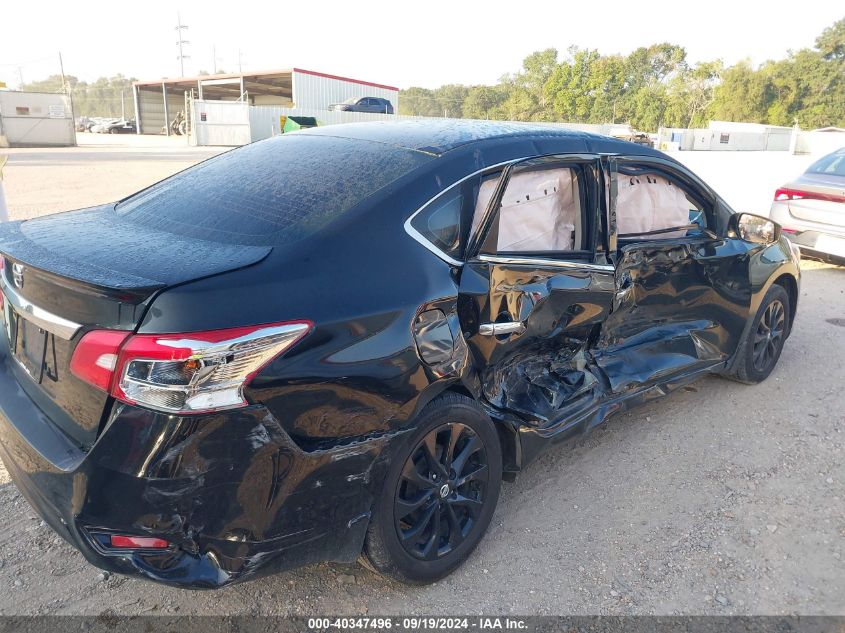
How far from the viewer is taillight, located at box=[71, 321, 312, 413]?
6.07 feet

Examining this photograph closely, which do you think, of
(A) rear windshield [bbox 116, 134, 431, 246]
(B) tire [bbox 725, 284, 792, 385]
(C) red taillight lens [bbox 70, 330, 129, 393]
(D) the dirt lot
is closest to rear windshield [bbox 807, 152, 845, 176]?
(B) tire [bbox 725, 284, 792, 385]

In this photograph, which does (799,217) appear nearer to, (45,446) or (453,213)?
(453,213)

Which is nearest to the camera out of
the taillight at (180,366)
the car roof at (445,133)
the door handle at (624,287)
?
the taillight at (180,366)

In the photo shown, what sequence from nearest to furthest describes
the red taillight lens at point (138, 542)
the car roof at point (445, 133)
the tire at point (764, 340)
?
the red taillight lens at point (138, 542)
the car roof at point (445, 133)
the tire at point (764, 340)

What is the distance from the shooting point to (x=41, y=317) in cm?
215

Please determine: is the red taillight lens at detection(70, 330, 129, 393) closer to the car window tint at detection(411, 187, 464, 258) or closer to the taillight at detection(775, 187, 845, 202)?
the car window tint at detection(411, 187, 464, 258)

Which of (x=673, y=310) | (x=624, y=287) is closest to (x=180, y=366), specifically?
(x=624, y=287)

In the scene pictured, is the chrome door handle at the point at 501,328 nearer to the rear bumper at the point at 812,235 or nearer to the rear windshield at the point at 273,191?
the rear windshield at the point at 273,191

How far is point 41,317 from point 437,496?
5.05 feet

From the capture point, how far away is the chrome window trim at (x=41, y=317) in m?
2.03

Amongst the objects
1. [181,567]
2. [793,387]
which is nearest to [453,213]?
[181,567]

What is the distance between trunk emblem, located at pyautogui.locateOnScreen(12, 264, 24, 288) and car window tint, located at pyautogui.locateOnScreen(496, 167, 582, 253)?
1.78 m

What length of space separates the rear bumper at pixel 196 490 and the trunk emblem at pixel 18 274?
464mm

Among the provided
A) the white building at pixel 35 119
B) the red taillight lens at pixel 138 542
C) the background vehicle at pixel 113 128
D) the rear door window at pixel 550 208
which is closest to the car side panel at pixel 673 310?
the rear door window at pixel 550 208
